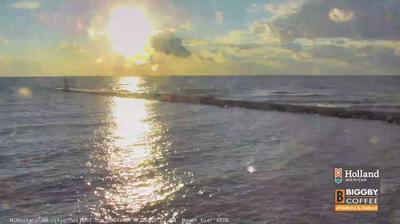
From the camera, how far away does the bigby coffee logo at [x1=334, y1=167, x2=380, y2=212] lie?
14492 millimetres

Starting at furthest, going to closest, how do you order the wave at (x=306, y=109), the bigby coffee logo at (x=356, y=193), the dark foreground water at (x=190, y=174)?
the wave at (x=306, y=109), the dark foreground water at (x=190, y=174), the bigby coffee logo at (x=356, y=193)

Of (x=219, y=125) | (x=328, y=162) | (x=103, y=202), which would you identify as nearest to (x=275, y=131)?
(x=219, y=125)

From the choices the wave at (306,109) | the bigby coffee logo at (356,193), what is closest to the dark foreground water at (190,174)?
the bigby coffee logo at (356,193)

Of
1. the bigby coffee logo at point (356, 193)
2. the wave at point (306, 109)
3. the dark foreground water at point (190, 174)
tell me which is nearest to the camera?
the bigby coffee logo at point (356, 193)

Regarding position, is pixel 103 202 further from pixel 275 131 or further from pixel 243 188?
pixel 275 131

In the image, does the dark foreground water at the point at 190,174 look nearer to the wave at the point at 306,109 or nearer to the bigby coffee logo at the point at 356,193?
the bigby coffee logo at the point at 356,193

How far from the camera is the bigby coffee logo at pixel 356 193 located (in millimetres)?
14492

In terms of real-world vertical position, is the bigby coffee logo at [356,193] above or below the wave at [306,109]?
above

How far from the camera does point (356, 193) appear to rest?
1470 cm

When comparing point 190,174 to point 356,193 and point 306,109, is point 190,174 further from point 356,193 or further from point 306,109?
point 306,109

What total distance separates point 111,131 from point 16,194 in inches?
938

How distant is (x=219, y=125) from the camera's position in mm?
45344

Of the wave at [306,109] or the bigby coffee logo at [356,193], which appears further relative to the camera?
the wave at [306,109]

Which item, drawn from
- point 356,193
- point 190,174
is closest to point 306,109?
point 190,174
